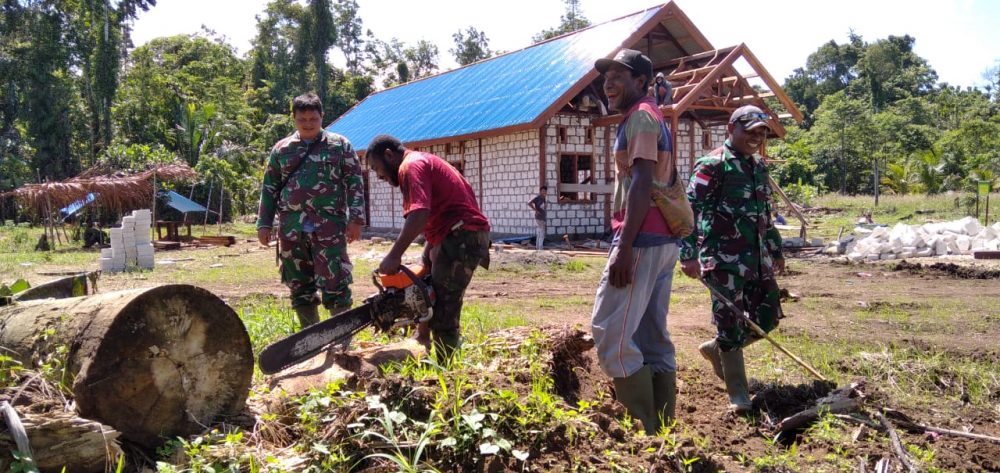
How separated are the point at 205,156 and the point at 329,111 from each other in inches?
611

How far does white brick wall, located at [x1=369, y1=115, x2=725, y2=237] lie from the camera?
56.3ft

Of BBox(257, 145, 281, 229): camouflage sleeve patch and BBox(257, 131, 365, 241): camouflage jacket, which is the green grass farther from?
BBox(257, 145, 281, 229): camouflage sleeve patch

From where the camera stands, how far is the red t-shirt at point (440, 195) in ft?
13.3

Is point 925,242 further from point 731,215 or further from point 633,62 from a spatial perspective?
point 633,62

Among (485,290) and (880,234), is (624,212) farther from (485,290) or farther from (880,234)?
(880,234)

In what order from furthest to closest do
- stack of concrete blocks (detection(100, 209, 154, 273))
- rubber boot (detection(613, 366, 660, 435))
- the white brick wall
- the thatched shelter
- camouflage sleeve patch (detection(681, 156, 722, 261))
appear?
the thatched shelter, the white brick wall, stack of concrete blocks (detection(100, 209, 154, 273)), camouflage sleeve patch (detection(681, 156, 722, 261)), rubber boot (detection(613, 366, 660, 435))

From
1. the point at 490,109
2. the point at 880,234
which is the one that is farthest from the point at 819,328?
the point at 490,109

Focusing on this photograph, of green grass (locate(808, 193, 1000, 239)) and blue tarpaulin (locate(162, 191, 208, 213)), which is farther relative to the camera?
blue tarpaulin (locate(162, 191, 208, 213))

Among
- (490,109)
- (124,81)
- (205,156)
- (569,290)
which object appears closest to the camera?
(569,290)

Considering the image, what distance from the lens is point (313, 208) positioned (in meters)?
4.76

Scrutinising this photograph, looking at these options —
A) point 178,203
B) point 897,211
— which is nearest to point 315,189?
point 178,203

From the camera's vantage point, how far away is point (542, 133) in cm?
1692

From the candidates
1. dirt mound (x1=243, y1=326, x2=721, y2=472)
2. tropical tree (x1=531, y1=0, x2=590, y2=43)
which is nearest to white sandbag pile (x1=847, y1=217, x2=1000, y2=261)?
dirt mound (x1=243, y1=326, x2=721, y2=472)

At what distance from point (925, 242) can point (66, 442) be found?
13806mm
